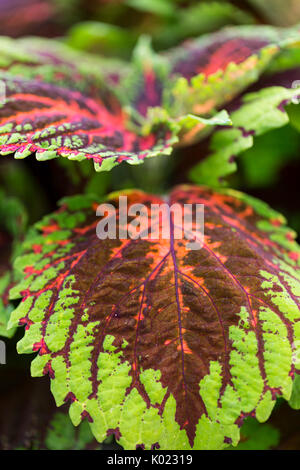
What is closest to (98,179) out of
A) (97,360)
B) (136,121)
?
(136,121)

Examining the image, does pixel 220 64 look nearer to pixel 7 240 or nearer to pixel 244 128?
pixel 244 128

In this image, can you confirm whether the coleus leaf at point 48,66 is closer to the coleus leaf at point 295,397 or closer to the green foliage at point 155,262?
the green foliage at point 155,262

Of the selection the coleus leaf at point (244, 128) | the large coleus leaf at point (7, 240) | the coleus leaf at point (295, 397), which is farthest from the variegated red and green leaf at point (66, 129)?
the coleus leaf at point (295, 397)

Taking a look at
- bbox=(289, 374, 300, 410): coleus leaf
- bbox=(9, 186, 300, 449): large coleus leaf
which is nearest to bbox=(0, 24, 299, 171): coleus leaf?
bbox=(9, 186, 300, 449): large coleus leaf

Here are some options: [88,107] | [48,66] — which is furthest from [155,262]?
[48,66]

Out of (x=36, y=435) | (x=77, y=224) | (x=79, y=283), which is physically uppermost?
(x=77, y=224)

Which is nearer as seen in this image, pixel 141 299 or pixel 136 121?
pixel 141 299

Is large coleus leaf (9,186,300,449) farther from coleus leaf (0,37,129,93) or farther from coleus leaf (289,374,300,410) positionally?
coleus leaf (0,37,129,93)

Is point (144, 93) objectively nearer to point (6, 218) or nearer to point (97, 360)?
→ point (6, 218)
